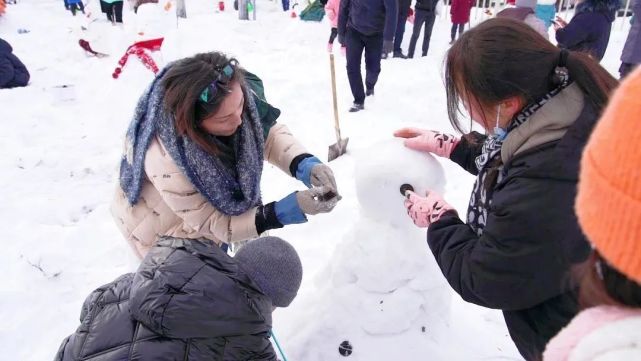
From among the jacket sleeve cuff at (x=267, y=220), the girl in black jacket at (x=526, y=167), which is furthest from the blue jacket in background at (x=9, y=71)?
the girl in black jacket at (x=526, y=167)

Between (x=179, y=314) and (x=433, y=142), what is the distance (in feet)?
4.23

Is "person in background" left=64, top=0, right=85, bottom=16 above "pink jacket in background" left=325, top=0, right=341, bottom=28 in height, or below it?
below

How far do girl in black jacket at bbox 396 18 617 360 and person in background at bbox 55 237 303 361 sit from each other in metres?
0.59

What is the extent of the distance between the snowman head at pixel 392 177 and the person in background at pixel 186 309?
75cm

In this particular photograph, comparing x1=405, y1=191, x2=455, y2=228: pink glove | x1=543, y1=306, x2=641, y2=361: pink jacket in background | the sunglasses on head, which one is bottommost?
x1=405, y1=191, x2=455, y2=228: pink glove

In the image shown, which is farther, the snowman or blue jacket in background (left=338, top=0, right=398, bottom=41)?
blue jacket in background (left=338, top=0, right=398, bottom=41)

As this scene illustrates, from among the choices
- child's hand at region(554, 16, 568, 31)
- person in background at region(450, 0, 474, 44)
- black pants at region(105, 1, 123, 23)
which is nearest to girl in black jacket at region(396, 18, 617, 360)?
child's hand at region(554, 16, 568, 31)

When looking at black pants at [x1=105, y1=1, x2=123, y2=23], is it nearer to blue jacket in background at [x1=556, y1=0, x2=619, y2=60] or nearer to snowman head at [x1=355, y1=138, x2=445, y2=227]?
blue jacket in background at [x1=556, y1=0, x2=619, y2=60]

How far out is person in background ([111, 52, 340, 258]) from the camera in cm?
183

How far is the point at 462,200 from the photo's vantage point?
3615mm

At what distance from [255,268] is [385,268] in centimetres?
83

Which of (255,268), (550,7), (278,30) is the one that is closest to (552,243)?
(255,268)

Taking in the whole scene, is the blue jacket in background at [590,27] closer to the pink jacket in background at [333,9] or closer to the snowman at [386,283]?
the snowman at [386,283]

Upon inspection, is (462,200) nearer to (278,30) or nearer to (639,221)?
(639,221)
